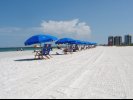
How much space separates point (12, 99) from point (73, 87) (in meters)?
1.69

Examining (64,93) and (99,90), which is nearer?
(64,93)

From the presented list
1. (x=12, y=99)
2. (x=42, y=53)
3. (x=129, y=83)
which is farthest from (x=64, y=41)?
(x=12, y=99)

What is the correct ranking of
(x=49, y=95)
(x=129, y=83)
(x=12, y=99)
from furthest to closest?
(x=129, y=83)
(x=49, y=95)
(x=12, y=99)

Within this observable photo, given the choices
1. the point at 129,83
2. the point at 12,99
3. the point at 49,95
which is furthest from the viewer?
the point at 129,83

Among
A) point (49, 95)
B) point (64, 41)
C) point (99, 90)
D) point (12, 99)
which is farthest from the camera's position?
point (64, 41)

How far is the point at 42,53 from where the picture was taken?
1712 cm

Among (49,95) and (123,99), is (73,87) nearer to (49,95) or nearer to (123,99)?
(49,95)

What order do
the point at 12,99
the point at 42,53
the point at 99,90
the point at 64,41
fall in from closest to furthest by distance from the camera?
the point at 12,99, the point at 99,90, the point at 42,53, the point at 64,41

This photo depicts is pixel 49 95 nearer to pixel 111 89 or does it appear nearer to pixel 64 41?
pixel 111 89

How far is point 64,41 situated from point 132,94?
21218mm

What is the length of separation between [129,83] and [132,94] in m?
1.37

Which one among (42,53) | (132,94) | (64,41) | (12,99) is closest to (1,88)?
(12,99)

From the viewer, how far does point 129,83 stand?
6402 millimetres

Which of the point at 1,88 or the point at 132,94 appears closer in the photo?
the point at 132,94
